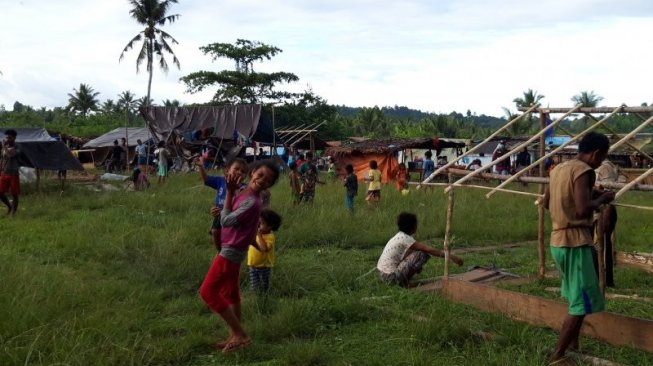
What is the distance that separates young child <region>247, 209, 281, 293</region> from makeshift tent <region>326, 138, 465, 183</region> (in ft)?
58.0

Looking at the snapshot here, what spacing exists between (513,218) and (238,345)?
815 cm

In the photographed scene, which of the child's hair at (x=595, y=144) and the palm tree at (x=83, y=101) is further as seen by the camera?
the palm tree at (x=83, y=101)

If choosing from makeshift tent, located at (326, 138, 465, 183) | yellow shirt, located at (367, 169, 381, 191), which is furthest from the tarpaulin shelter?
yellow shirt, located at (367, 169, 381, 191)

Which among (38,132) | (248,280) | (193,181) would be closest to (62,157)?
(193,181)

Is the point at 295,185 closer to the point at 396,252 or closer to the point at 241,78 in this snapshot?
the point at 396,252

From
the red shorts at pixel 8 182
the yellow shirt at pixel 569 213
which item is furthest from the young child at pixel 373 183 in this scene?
the yellow shirt at pixel 569 213

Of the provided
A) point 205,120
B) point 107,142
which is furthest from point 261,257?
point 107,142

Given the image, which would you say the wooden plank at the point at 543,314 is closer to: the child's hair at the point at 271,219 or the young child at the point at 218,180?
the child's hair at the point at 271,219

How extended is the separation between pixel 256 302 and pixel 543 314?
7.73 ft

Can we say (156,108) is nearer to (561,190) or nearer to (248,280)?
(248,280)

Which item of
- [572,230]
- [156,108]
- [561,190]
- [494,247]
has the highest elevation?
[156,108]

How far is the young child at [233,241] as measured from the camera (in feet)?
14.6

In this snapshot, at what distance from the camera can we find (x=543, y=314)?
518 cm

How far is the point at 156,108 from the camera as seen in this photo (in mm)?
22812
